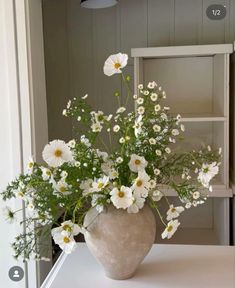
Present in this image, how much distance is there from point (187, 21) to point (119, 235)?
141 cm

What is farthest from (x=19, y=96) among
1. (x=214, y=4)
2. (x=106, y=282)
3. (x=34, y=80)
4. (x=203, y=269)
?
(x=214, y=4)

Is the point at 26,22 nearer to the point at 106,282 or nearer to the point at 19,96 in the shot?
the point at 19,96

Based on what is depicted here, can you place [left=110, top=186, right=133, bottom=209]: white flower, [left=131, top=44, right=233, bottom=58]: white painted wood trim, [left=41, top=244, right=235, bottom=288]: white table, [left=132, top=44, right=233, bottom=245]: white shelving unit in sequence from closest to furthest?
[left=110, top=186, right=133, bottom=209]: white flower → [left=41, top=244, right=235, bottom=288]: white table → [left=131, top=44, right=233, bottom=58]: white painted wood trim → [left=132, top=44, right=233, bottom=245]: white shelving unit

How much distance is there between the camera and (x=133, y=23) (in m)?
2.10

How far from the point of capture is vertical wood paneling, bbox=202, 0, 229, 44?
2.04 meters

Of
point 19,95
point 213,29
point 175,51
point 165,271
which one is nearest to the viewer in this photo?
point 165,271

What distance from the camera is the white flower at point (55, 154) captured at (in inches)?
36.9

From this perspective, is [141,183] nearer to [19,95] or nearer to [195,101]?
[19,95]

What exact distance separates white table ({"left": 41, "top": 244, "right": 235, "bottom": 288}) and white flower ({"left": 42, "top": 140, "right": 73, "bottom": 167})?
37cm

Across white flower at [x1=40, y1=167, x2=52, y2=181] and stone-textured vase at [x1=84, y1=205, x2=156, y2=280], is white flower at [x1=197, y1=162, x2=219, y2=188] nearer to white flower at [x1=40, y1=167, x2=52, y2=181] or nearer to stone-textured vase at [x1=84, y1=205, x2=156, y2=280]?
stone-textured vase at [x1=84, y1=205, x2=156, y2=280]

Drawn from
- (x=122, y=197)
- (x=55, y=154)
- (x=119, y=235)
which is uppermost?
(x=55, y=154)

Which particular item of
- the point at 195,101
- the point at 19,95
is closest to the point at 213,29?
the point at 195,101

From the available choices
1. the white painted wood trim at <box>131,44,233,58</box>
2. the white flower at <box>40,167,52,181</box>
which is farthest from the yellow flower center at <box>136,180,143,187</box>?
the white painted wood trim at <box>131,44,233,58</box>

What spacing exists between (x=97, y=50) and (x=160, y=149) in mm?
1246
